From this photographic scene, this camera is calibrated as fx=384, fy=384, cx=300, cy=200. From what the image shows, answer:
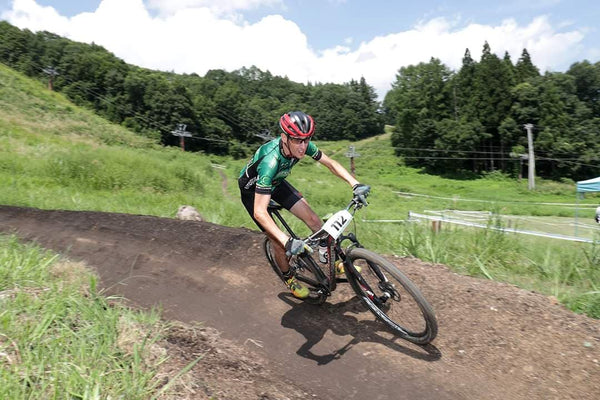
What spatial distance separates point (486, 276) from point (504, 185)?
61540mm

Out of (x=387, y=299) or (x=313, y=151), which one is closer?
(x=387, y=299)

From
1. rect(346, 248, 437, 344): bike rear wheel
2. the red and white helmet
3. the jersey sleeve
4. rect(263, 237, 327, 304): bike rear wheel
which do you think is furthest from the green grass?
the jersey sleeve

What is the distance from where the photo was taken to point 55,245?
7727mm

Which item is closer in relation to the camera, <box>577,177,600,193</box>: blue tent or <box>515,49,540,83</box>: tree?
<box>577,177,600,193</box>: blue tent

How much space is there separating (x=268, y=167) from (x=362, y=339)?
7.27ft

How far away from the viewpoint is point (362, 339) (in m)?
4.37

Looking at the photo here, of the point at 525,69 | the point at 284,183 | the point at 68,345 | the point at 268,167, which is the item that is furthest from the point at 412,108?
the point at 68,345

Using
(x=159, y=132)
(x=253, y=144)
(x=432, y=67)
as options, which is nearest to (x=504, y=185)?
(x=432, y=67)

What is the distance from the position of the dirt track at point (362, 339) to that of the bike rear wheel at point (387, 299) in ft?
0.58

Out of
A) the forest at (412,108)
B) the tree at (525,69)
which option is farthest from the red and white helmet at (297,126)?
the tree at (525,69)

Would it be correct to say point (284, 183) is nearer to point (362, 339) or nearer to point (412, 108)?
point (362, 339)

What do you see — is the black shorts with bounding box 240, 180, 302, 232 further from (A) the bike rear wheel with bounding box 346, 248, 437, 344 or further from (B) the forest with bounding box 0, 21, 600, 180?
(B) the forest with bounding box 0, 21, 600, 180

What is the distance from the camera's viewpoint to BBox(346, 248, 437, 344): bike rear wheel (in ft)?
13.4

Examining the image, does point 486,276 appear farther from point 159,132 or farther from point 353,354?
point 159,132
